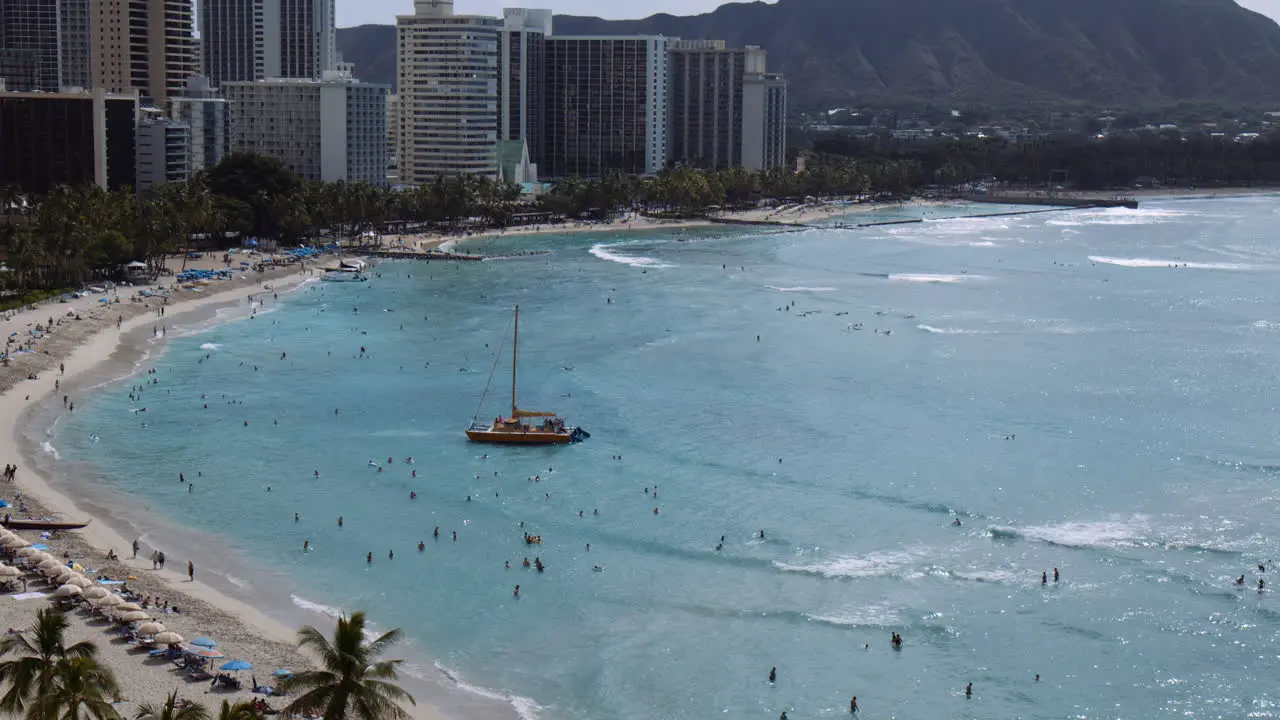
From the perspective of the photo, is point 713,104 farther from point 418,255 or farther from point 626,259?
point 418,255

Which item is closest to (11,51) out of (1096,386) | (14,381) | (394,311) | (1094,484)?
(394,311)

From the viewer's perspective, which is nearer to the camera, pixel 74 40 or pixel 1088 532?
pixel 1088 532

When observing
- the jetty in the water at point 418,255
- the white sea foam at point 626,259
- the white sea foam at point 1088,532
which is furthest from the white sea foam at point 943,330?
the jetty in the water at point 418,255

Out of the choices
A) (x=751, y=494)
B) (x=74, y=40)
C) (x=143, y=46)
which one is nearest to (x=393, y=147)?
(x=74, y=40)

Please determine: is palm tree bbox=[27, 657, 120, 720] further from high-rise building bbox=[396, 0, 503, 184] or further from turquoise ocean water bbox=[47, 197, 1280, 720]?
high-rise building bbox=[396, 0, 503, 184]

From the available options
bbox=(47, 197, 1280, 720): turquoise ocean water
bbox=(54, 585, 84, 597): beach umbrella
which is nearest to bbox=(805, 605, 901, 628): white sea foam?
bbox=(47, 197, 1280, 720): turquoise ocean water

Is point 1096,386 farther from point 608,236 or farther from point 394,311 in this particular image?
point 608,236
